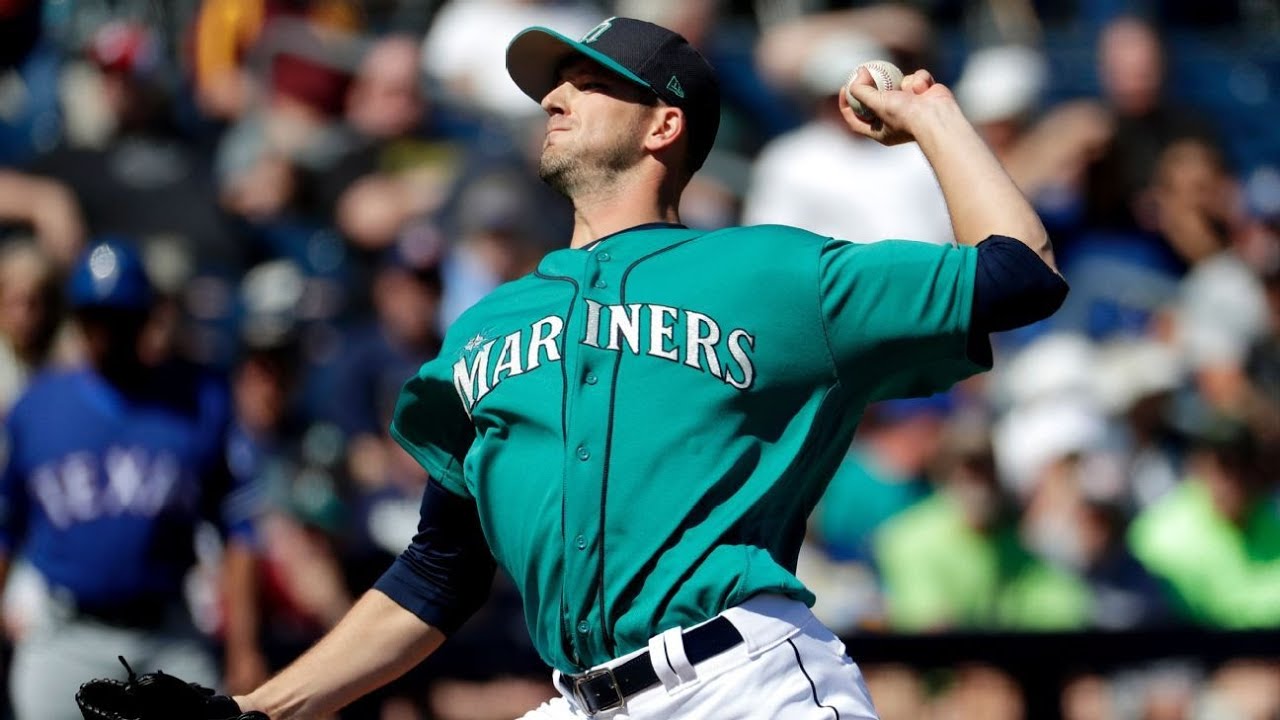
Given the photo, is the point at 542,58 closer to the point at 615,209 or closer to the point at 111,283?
the point at 615,209

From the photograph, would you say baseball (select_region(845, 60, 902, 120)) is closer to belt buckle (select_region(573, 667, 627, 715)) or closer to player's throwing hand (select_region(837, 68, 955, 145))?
player's throwing hand (select_region(837, 68, 955, 145))

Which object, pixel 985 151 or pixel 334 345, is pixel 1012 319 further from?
pixel 334 345

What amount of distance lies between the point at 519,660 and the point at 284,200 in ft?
9.99

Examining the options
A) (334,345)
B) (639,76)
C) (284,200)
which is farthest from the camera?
(284,200)

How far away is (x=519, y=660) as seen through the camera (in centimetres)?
606

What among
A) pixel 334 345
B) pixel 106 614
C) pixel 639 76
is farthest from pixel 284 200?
pixel 639 76

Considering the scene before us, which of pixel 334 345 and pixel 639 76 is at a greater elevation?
pixel 639 76

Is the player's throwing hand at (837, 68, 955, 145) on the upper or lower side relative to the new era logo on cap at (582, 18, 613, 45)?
lower

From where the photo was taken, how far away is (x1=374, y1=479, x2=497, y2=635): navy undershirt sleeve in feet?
11.6

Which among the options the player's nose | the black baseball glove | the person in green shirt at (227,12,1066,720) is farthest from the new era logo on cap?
the black baseball glove

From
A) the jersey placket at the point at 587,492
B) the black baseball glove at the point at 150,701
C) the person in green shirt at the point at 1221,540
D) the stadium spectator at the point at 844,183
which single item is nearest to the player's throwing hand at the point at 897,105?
the jersey placket at the point at 587,492

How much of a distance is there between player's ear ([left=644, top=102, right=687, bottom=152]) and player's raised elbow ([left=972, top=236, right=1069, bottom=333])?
2.59 feet

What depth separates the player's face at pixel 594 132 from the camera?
11.7 feet

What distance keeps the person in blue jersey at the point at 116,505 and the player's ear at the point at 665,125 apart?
10.3ft
